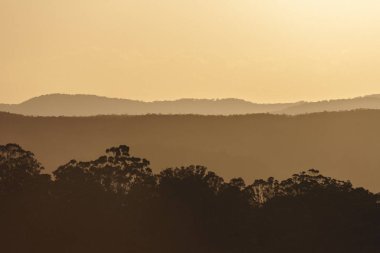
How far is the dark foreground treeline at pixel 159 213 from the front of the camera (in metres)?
44.1

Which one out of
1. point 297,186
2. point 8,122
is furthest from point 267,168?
point 297,186

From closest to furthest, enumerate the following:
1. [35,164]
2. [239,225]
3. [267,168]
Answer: [239,225] → [35,164] → [267,168]

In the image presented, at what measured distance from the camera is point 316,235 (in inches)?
1839

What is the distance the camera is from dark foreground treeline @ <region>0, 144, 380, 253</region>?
44.1m

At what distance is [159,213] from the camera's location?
46.3m

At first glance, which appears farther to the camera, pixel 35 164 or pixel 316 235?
pixel 35 164

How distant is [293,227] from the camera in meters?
46.6

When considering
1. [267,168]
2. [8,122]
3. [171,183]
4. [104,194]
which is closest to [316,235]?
[171,183]

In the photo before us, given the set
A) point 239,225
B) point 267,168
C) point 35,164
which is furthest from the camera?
point 267,168

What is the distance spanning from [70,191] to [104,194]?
6.96 feet

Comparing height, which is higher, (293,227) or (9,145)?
(9,145)

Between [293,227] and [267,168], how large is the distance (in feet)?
480

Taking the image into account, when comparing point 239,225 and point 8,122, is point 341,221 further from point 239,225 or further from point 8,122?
point 8,122

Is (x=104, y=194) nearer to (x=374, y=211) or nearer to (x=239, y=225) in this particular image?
(x=239, y=225)
